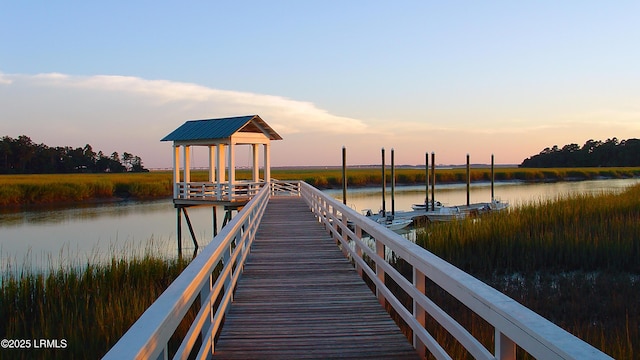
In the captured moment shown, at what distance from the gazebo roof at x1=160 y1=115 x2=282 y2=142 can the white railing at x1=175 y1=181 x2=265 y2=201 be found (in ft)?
6.24

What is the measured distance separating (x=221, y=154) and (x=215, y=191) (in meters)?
1.53

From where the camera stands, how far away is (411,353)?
3906 millimetres

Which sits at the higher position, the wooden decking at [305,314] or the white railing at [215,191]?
the white railing at [215,191]

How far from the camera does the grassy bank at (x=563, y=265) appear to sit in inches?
272

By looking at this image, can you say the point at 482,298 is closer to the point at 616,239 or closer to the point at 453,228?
the point at 616,239

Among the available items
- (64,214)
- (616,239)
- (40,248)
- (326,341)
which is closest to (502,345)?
(326,341)

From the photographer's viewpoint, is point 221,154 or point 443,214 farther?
point 443,214

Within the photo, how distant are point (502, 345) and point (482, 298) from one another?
0.26 m

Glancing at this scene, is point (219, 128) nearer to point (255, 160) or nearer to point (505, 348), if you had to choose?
point (255, 160)

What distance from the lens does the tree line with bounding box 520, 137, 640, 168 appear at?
89875 millimetres

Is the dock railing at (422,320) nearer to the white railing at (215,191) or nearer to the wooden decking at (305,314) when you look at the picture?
the wooden decking at (305,314)

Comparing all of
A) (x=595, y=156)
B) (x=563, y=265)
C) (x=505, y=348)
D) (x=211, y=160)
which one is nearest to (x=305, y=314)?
(x=505, y=348)

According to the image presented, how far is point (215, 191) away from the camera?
66.7 ft

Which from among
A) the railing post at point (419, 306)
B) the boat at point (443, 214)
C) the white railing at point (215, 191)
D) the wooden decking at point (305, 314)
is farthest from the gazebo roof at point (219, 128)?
the railing post at point (419, 306)
